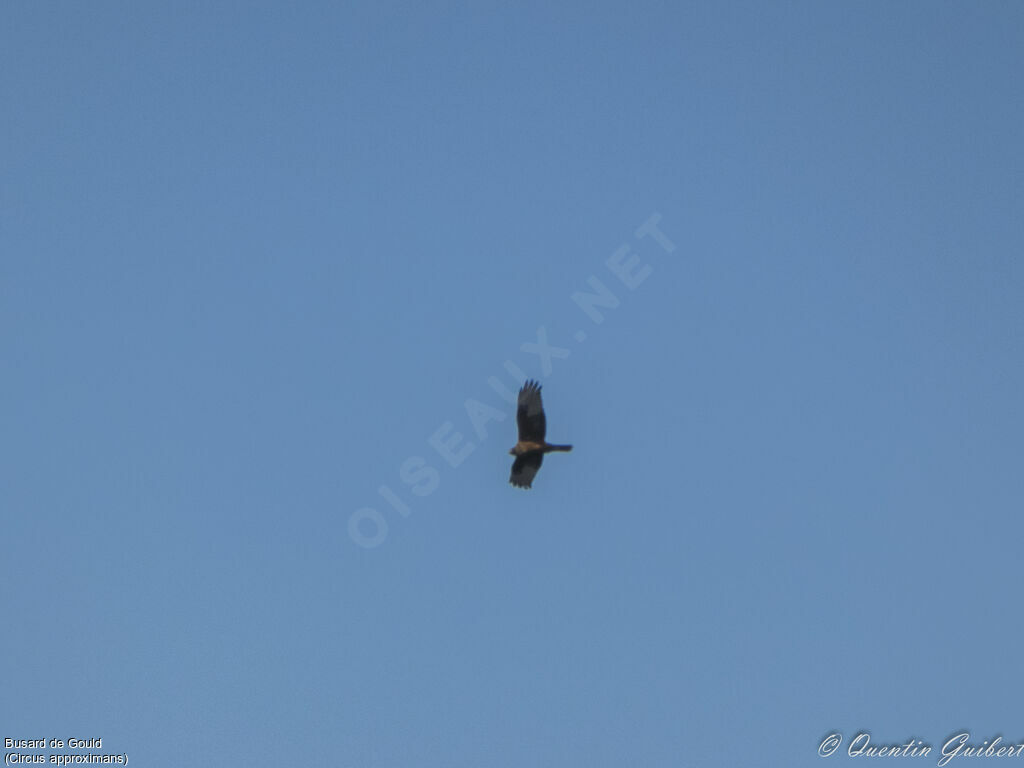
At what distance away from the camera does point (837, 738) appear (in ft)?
172

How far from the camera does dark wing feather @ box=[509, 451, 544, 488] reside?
176 ft

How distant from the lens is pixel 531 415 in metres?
53.4

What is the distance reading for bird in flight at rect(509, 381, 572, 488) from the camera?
5347 cm

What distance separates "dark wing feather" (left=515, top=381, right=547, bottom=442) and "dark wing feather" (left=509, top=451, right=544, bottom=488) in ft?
1.74

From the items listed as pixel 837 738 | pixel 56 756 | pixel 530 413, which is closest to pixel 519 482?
pixel 530 413

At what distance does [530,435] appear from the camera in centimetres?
5362

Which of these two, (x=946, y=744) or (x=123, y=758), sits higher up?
(x=123, y=758)

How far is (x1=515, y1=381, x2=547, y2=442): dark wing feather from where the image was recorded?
53.5 metres

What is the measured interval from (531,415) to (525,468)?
175 cm

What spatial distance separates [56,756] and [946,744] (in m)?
27.3

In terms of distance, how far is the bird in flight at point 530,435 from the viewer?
53.5 m

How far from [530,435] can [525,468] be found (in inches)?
43.2

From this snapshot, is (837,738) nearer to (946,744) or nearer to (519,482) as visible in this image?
(946,744)

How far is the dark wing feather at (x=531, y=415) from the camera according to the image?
53469mm
